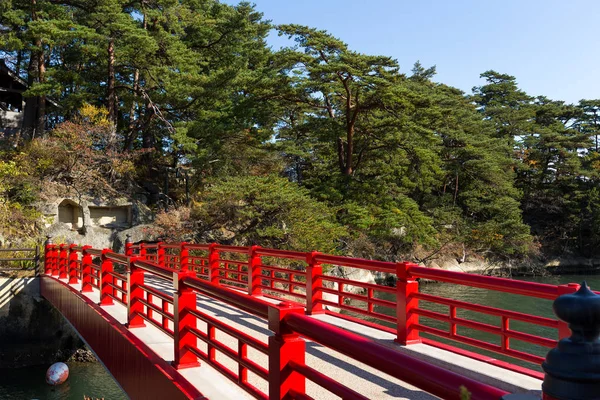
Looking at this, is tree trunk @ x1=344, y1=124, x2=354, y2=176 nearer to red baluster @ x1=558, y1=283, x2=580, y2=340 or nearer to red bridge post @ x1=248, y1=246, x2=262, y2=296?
red bridge post @ x1=248, y1=246, x2=262, y2=296

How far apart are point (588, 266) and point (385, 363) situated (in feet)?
143

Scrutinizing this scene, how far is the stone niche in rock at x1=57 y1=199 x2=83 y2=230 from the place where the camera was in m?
25.4

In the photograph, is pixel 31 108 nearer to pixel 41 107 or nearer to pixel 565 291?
pixel 41 107

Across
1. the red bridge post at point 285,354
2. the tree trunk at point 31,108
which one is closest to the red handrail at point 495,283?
the red bridge post at point 285,354

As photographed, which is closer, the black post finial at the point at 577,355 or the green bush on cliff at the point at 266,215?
the black post finial at the point at 577,355

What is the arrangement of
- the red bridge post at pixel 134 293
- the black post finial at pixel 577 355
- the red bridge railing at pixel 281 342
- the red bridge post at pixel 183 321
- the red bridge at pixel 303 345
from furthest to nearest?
the red bridge post at pixel 134 293, the red bridge post at pixel 183 321, the red bridge at pixel 303 345, the red bridge railing at pixel 281 342, the black post finial at pixel 577 355

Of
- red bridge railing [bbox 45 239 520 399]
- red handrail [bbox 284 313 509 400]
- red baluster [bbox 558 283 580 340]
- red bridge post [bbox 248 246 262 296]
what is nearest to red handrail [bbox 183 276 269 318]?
red bridge railing [bbox 45 239 520 399]

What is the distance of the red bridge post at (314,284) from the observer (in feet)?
24.9

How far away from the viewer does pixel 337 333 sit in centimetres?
227

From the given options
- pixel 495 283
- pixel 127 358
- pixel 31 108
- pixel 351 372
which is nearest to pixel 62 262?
pixel 127 358

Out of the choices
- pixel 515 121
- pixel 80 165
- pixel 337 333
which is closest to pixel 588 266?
pixel 515 121

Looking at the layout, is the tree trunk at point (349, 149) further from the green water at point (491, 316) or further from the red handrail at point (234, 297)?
the red handrail at point (234, 297)

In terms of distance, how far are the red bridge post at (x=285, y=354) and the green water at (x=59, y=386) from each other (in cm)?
1070

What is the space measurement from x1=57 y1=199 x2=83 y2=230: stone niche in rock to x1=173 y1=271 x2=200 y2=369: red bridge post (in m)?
22.8
